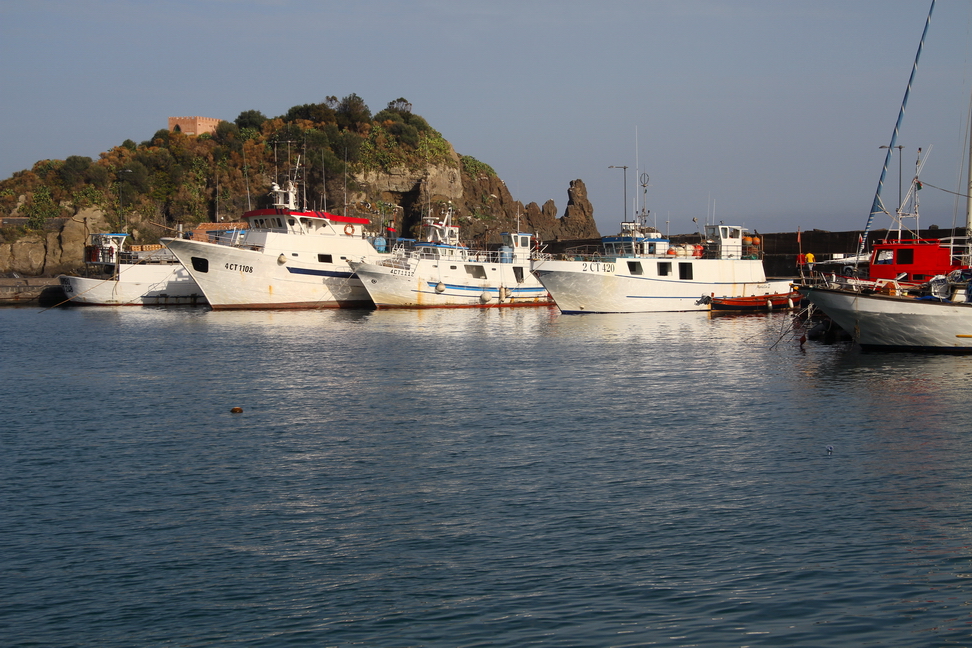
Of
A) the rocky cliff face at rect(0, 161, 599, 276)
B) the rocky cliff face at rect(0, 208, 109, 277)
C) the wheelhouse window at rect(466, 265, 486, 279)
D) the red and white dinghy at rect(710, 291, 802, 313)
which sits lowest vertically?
the red and white dinghy at rect(710, 291, 802, 313)

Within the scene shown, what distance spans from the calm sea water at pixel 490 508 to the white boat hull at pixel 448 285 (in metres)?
30.3

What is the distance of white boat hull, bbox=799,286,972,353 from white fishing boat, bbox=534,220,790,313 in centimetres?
2241

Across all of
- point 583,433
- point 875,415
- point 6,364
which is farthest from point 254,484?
point 6,364

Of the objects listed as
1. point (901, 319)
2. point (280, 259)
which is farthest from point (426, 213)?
point (901, 319)

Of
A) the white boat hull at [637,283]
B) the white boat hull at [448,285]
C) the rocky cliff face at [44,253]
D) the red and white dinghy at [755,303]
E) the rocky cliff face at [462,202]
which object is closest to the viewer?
the white boat hull at [637,283]

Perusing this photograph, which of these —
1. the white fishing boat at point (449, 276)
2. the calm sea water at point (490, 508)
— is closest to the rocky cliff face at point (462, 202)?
the white fishing boat at point (449, 276)

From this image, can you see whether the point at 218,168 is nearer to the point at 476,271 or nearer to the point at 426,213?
the point at 426,213

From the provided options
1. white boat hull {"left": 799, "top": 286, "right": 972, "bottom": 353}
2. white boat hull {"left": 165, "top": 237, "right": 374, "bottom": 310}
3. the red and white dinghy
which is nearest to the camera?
white boat hull {"left": 799, "top": 286, "right": 972, "bottom": 353}

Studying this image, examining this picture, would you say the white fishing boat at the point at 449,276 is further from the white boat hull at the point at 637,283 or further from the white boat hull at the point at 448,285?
the white boat hull at the point at 637,283

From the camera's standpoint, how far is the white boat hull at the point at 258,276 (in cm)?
5838

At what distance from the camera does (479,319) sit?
54094 mm

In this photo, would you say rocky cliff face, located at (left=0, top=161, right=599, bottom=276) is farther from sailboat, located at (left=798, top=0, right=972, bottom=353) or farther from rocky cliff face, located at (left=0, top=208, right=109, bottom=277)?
sailboat, located at (left=798, top=0, right=972, bottom=353)

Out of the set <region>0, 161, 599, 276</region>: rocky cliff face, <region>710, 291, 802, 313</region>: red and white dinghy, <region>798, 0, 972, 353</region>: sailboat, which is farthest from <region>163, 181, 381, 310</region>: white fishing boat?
<region>798, 0, 972, 353</region>: sailboat

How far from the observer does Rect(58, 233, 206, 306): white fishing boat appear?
69188 millimetres
